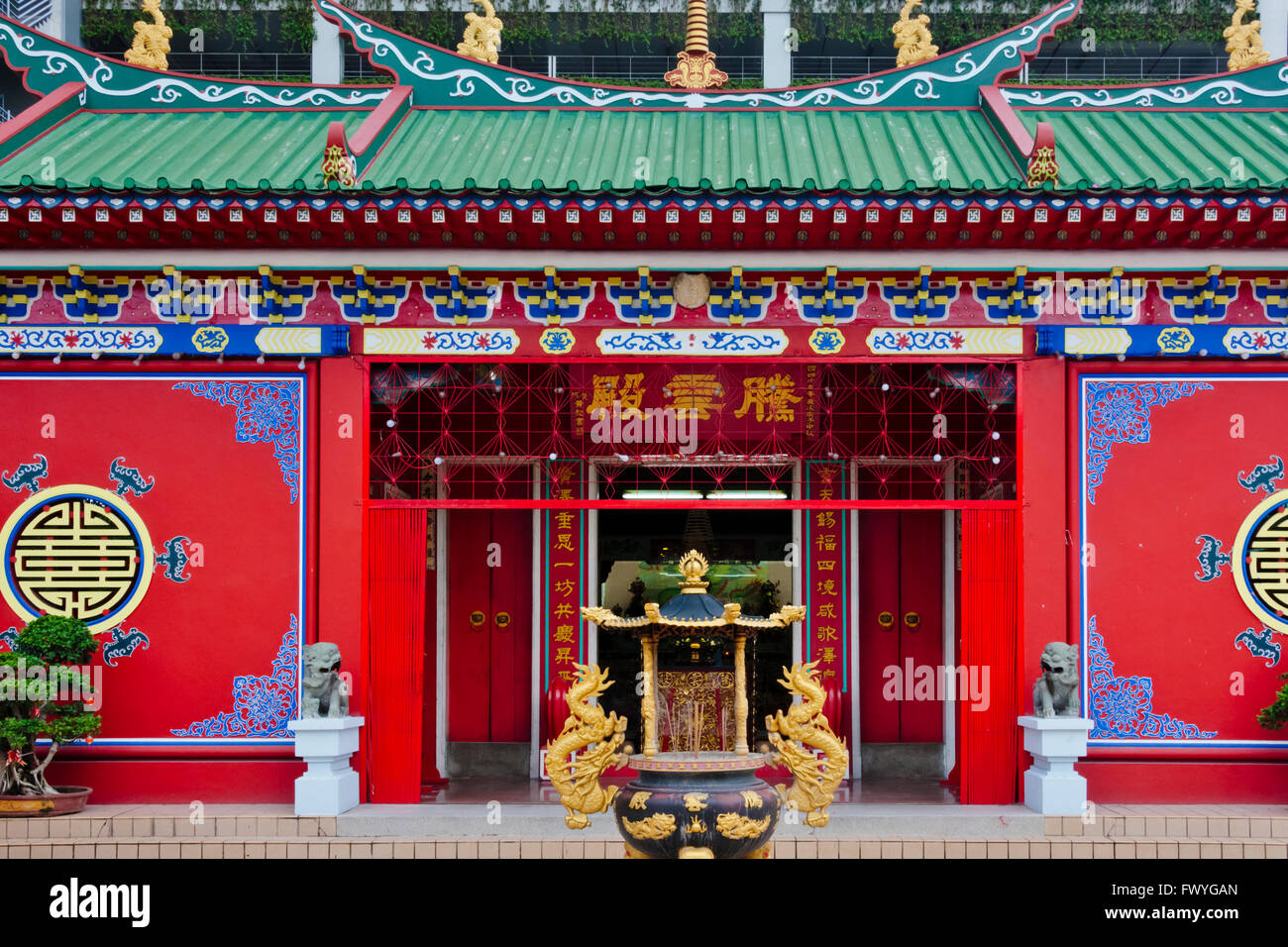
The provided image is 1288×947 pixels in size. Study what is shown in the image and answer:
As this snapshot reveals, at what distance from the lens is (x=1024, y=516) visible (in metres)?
7.95

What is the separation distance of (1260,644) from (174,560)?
21.4 feet

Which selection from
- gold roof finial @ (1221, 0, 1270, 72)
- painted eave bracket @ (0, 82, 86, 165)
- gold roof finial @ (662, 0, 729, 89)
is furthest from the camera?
gold roof finial @ (662, 0, 729, 89)

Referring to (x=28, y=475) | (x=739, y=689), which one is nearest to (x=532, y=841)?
(x=739, y=689)

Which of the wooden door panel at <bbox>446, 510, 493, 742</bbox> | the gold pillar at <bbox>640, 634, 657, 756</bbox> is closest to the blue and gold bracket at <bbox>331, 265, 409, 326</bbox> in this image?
the wooden door panel at <bbox>446, 510, 493, 742</bbox>

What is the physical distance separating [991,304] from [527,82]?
4.00 m

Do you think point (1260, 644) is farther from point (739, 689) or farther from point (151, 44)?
A: point (151, 44)


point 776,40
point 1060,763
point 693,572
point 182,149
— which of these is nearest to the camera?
point 693,572

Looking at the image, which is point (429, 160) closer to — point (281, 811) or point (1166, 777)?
point (281, 811)

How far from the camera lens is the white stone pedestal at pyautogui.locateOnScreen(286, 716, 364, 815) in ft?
24.7

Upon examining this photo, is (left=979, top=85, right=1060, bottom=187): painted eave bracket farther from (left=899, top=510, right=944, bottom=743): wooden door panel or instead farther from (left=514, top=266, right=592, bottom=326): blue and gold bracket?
(left=899, top=510, right=944, bottom=743): wooden door panel

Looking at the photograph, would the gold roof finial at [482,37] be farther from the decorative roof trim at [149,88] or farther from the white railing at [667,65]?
the white railing at [667,65]

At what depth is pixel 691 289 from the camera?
8047 millimetres

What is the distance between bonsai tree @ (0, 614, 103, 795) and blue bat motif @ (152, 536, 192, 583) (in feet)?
1.97

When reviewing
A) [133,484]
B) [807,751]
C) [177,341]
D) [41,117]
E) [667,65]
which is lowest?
[807,751]
